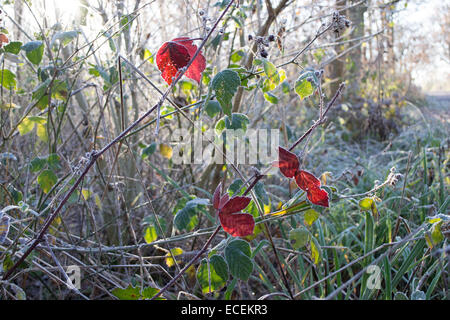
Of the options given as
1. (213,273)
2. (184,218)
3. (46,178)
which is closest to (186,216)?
(184,218)

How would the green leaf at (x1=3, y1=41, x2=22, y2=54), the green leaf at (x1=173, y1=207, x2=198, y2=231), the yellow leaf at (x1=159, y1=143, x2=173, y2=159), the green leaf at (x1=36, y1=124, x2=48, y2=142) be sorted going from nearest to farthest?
the green leaf at (x1=173, y1=207, x2=198, y2=231) → the green leaf at (x1=3, y1=41, x2=22, y2=54) → the green leaf at (x1=36, y1=124, x2=48, y2=142) → the yellow leaf at (x1=159, y1=143, x2=173, y2=159)

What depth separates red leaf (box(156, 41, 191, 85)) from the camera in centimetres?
73

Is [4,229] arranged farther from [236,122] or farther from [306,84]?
[306,84]

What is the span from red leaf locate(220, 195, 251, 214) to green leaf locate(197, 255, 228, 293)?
0.45ft

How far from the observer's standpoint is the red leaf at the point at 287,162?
67 centimetres

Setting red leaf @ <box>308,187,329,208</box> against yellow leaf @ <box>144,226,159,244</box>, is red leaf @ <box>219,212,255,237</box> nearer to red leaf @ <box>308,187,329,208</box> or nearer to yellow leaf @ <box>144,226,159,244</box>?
red leaf @ <box>308,187,329,208</box>

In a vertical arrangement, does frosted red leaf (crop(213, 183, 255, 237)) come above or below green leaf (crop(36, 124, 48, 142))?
below

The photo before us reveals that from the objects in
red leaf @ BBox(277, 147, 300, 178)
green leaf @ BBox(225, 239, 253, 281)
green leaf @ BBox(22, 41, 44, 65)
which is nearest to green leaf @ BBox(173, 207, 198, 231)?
green leaf @ BBox(225, 239, 253, 281)

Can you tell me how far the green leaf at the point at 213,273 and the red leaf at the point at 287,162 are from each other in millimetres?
236

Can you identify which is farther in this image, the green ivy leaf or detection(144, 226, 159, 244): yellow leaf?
detection(144, 226, 159, 244): yellow leaf

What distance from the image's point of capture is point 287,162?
0.67m

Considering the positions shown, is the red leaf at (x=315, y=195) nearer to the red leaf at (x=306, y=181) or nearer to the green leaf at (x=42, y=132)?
the red leaf at (x=306, y=181)

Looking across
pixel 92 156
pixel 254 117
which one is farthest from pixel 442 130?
pixel 92 156
